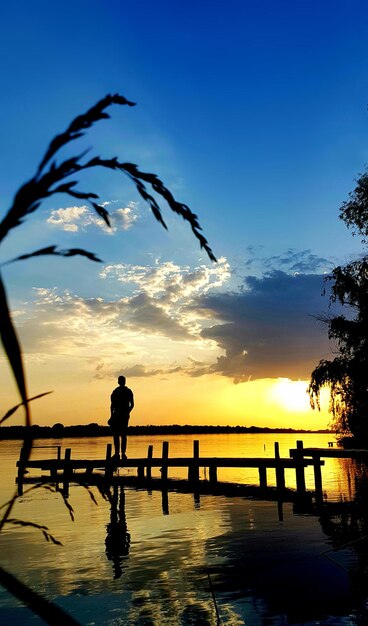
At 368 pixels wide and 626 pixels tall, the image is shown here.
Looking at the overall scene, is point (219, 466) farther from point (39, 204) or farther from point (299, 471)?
point (39, 204)

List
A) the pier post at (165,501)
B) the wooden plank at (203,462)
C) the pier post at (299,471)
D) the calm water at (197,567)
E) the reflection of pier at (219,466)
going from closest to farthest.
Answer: the calm water at (197,567) → the pier post at (165,501) → the pier post at (299,471) → the reflection of pier at (219,466) → the wooden plank at (203,462)

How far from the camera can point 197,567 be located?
9.05 meters

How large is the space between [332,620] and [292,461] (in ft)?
47.9

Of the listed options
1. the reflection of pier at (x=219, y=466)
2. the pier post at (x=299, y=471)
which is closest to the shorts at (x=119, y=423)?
the reflection of pier at (x=219, y=466)

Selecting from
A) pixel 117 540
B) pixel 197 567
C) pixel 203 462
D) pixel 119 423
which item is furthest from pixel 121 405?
pixel 197 567

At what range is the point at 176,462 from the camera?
25.3 metres

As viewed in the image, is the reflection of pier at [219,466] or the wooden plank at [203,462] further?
the wooden plank at [203,462]

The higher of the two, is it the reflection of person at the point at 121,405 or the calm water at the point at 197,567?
the reflection of person at the point at 121,405

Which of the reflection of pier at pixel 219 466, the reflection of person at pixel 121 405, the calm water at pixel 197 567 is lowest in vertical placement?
the calm water at pixel 197 567

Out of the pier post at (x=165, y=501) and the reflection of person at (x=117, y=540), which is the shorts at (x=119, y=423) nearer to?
the pier post at (x=165, y=501)

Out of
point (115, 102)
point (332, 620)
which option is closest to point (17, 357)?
point (115, 102)

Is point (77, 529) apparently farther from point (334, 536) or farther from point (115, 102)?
point (115, 102)

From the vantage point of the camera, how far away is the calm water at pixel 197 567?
6636 mm

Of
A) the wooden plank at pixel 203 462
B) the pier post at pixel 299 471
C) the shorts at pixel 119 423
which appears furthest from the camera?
the wooden plank at pixel 203 462
